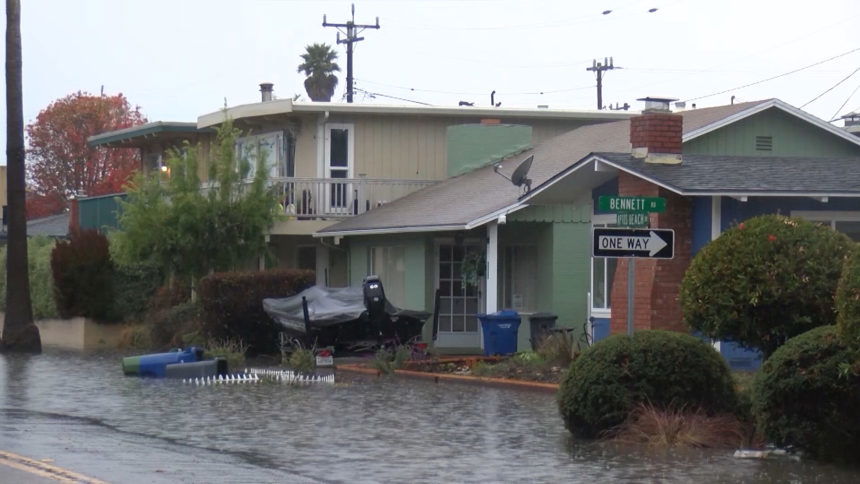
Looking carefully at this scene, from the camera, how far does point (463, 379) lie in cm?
2228

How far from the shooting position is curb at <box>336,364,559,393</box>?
20750 millimetres

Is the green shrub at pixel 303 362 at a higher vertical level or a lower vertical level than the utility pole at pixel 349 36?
lower

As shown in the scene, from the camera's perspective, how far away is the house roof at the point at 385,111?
33.8 metres

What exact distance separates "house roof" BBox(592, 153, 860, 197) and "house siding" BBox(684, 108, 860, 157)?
2.92 meters

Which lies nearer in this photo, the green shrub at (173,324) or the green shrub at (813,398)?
the green shrub at (813,398)

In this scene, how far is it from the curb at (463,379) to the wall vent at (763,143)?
8.60 meters

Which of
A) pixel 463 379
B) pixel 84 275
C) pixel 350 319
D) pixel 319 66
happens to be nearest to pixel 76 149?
pixel 319 66

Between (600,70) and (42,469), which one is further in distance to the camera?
(600,70)

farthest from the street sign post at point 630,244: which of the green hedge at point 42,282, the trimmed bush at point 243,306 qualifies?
the green hedge at point 42,282

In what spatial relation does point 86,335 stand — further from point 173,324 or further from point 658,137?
point 658,137

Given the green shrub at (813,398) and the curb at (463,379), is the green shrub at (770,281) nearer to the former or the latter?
the green shrub at (813,398)

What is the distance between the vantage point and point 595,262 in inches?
1026

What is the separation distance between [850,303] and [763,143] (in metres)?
16.3

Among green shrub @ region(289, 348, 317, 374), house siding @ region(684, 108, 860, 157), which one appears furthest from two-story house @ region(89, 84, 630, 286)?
green shrub @ region(289, 348, 317, 374)
